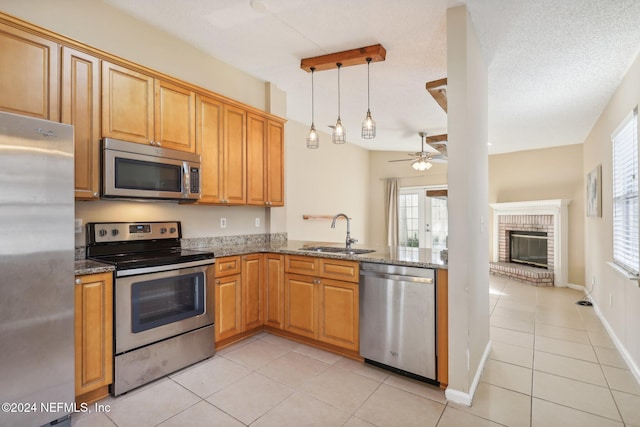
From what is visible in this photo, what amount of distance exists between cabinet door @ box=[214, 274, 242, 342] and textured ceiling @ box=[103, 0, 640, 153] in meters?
2.19

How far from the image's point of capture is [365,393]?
7.57ft

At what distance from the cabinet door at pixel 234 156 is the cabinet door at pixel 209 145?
63mm

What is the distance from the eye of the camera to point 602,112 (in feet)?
12.8

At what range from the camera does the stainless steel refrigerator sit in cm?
170

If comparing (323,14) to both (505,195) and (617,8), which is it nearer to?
(617,8)

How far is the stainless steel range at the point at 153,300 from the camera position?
224 cm

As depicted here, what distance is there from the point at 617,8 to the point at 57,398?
164 inches

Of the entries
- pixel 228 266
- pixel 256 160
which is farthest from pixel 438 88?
pixel 228 266

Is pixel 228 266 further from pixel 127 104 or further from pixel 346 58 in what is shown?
pixel 346 58

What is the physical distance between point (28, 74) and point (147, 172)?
0.91 m

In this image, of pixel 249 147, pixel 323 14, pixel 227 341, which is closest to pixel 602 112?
pixel 323 14

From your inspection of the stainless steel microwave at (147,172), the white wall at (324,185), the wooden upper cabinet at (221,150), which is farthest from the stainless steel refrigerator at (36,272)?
the white wall at (324,185)

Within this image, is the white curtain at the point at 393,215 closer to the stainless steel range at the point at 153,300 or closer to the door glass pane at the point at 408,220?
the door glass pane at the point at 408,220

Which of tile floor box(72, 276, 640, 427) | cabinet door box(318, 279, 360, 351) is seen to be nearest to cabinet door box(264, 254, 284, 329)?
tile floor box(72, 276, 640, 427)
